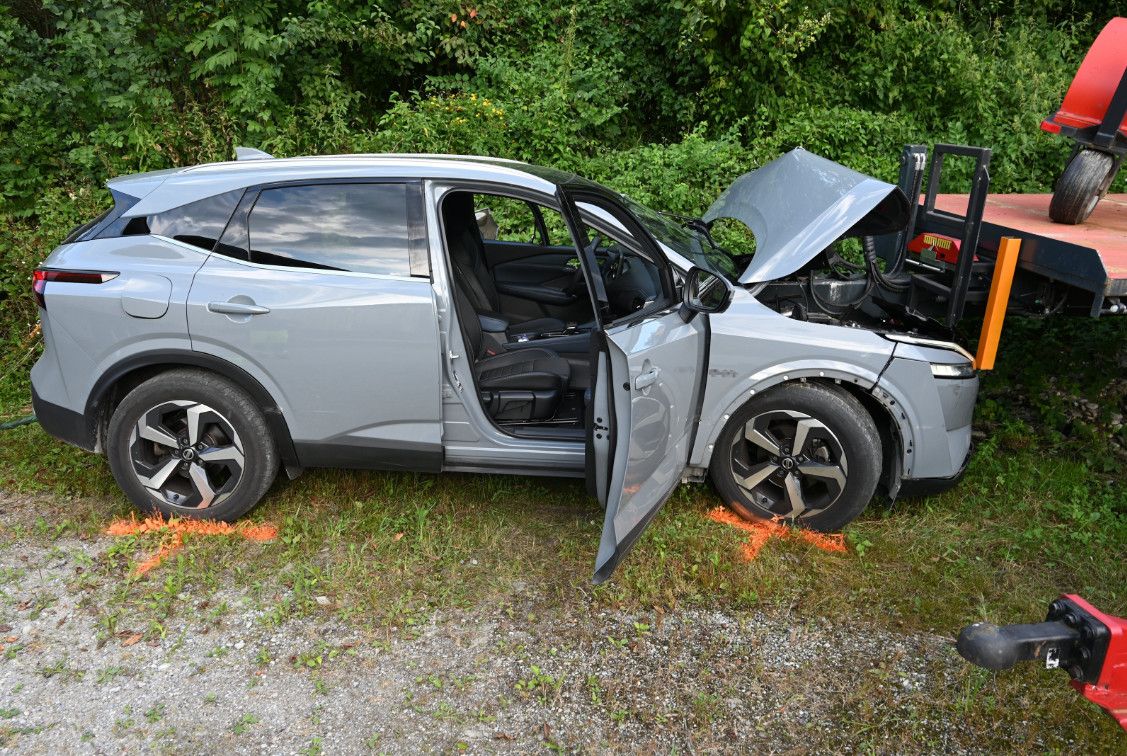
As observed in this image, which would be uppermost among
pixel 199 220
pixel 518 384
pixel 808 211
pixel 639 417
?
pixel 808 211

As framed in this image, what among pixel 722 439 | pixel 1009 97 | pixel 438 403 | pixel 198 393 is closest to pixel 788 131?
pixel 1009 97

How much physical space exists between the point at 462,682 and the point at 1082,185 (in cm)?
365

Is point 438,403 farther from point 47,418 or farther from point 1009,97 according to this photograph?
point 1009,97

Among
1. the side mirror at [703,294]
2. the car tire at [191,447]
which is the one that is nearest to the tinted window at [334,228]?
the car tire at [191,447]

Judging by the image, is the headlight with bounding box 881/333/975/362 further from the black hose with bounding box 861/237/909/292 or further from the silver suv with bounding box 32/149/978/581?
the black hose with bounding box 861/237/909/292

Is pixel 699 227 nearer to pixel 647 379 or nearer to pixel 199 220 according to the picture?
pixel 647 379

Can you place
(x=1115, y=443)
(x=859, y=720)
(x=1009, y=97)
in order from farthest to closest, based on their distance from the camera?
(x=1009, y=97) → (x=1115, y=443) → (x=859, y=720)

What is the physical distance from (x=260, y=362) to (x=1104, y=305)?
363cm

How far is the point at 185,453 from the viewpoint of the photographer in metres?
4.12

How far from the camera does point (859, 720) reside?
3.11 metres

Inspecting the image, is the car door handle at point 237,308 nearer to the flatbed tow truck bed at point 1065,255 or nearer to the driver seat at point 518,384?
the driver seat at point 518,384

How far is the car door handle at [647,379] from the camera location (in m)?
3.44

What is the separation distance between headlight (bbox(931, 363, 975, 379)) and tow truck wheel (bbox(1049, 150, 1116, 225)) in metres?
0.97

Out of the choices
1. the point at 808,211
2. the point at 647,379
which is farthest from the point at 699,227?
the point at 647,379
